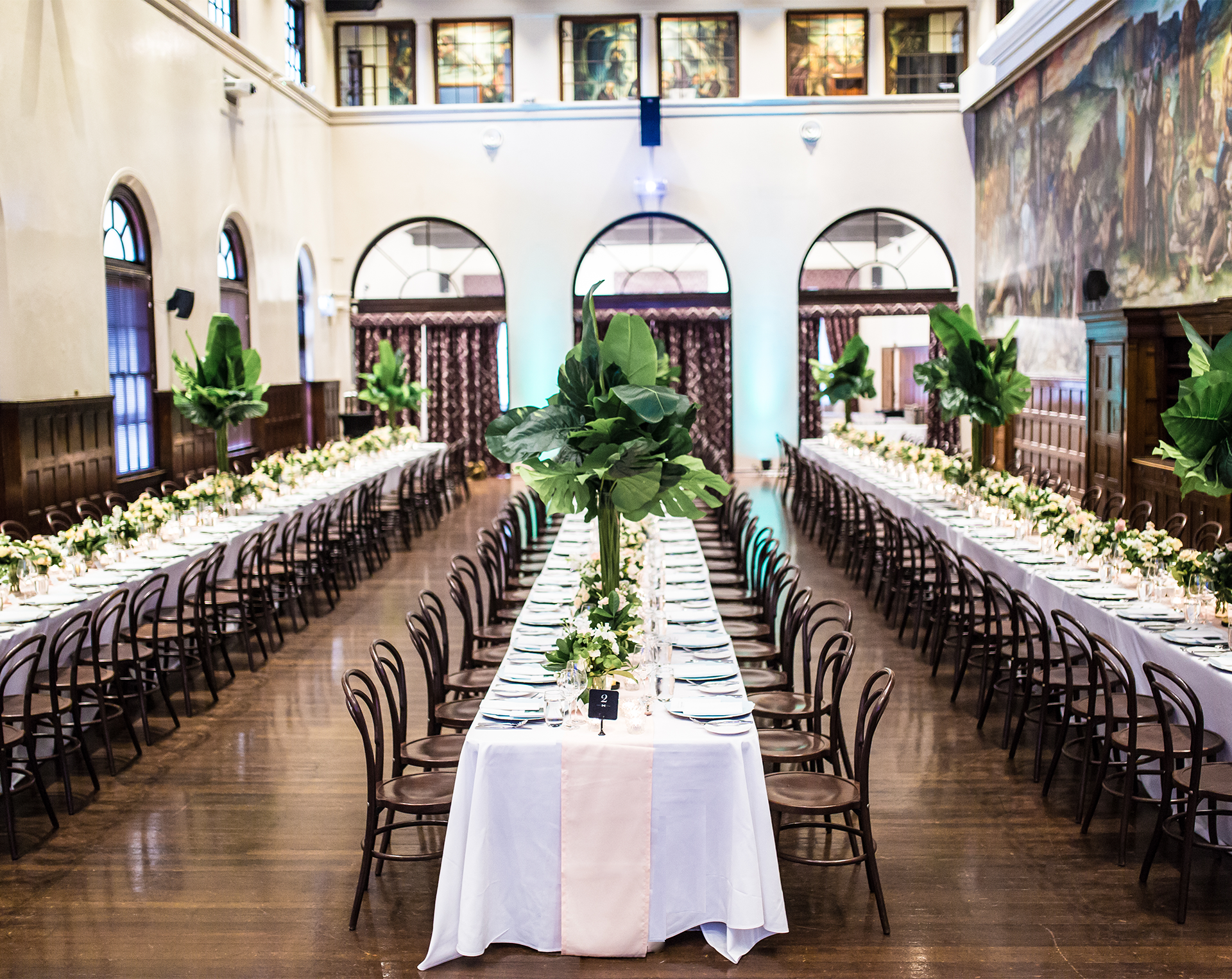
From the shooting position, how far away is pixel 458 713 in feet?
17.9

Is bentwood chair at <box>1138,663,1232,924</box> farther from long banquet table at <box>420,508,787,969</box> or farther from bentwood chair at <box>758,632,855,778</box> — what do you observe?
long banquet table at <box>420,508,787,969</box>

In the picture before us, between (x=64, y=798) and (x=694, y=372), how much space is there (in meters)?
15.0

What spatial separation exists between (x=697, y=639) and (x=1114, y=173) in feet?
31.9

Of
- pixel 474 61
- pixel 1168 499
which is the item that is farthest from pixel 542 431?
pixel 474 61

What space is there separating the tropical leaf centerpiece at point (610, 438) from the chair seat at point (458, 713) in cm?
118

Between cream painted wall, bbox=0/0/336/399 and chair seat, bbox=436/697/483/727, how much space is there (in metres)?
6.06

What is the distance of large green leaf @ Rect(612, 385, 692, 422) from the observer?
4.43m

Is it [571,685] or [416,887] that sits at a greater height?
[571,685]

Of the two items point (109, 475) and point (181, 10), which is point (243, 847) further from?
point (181, 10)

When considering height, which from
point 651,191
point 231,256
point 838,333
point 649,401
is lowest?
point 649,401

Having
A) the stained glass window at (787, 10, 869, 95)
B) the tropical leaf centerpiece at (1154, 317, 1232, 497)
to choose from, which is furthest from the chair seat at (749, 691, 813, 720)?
the stained glass window at (787, 10, 869, 95)

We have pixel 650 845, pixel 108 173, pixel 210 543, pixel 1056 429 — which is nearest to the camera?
pixel 650 845

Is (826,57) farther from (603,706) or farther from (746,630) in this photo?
(603,706)

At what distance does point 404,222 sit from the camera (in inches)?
770
